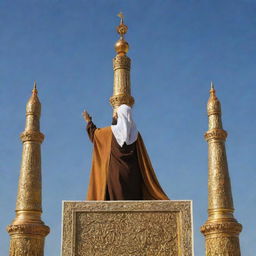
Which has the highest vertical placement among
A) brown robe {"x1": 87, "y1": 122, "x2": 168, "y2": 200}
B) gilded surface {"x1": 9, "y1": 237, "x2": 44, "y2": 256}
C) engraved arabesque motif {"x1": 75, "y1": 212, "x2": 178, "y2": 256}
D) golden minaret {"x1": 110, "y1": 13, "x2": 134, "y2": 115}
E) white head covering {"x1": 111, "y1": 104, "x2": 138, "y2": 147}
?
golden minaret {"x1": 110, "y1": 13, "x2": 134, "y2": 115}

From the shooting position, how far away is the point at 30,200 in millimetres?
11914

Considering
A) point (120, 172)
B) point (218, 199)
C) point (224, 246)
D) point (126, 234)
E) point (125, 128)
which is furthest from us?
Answer: point (218, 199)

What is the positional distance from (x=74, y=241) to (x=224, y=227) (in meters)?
4.80

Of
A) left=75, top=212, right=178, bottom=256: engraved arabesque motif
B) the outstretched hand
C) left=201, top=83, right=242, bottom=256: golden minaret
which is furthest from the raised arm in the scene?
left=201, top=83, right=242, bottom=256: golden minaret

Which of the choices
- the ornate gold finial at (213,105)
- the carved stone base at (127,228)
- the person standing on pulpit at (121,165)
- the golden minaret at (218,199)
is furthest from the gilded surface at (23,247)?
the ornate gold finial at (213,105)

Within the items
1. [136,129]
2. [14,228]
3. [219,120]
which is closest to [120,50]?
[136,129]

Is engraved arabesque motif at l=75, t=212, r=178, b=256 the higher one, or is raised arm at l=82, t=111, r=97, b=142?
raised arm at l=82, t=111, r=97, b=142

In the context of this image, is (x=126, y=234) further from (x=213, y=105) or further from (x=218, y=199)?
(x=213, y=105)

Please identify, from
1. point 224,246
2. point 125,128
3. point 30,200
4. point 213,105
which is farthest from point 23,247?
point 213,105

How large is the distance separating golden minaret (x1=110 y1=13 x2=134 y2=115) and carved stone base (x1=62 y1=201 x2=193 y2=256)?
252 centimetres

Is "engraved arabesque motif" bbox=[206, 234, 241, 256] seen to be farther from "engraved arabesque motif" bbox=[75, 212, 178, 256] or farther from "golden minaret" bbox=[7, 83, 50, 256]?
"engraved arabesque motif" bbox=[75, 212, 178, 256]

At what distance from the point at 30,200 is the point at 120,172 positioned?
10.3 feet

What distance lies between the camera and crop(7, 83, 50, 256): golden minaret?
37.9 ft

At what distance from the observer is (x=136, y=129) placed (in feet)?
33.1
